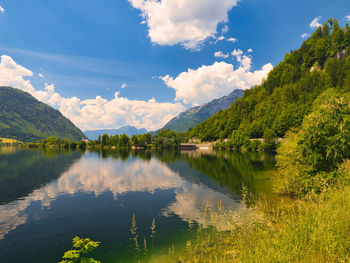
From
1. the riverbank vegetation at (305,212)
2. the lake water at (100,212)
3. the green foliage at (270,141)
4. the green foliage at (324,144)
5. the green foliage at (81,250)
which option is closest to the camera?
the riverbank vegetation at (305,212)

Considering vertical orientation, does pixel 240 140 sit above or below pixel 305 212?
above

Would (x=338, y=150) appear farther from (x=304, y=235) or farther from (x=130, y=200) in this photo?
(x=130, y=200)

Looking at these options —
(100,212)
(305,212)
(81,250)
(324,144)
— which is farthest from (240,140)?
(81,250)

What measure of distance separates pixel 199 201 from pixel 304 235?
2302 centimetres

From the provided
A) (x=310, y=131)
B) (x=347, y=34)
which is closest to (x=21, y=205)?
(x=310, y=131)

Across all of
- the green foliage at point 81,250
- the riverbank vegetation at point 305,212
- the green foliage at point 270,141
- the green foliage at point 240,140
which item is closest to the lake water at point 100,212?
the riverbank vegetation at point 305,212

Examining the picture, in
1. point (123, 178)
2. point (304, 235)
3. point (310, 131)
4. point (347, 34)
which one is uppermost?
point (347, 34)

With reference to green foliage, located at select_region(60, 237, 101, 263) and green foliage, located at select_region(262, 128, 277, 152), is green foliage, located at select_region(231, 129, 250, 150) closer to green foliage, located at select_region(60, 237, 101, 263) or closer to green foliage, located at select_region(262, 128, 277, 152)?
green foliage, located at select_region(262, 128, 277, 152)

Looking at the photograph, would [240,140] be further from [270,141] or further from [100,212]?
[100,212]

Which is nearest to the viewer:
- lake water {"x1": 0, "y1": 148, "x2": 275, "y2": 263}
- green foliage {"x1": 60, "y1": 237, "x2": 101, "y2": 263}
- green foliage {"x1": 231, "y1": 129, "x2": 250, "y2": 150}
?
green foliage {"x1": 60, "y1": 237, "x2": 101, "y2": 263}

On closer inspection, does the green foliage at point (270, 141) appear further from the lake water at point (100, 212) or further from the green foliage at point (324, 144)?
the green foliage at point (324, 144)

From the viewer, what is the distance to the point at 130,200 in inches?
1330

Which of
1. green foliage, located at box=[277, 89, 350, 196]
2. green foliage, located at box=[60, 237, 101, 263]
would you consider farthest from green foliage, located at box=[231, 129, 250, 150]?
green foliage, located at box=[60, 237, 101, 263]

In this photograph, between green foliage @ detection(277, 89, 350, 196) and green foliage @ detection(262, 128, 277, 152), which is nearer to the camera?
green foliage @ detection(277, 89, 350, 196)
